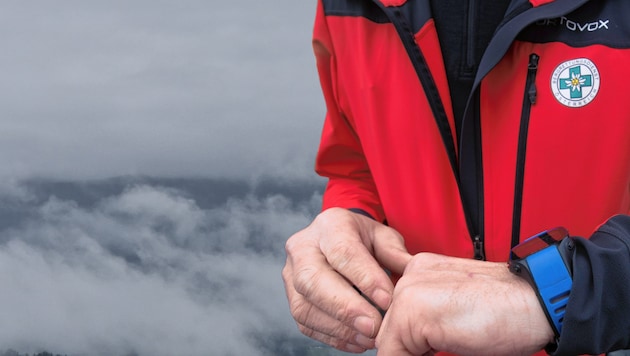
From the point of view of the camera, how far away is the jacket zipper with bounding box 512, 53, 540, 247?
2443mm

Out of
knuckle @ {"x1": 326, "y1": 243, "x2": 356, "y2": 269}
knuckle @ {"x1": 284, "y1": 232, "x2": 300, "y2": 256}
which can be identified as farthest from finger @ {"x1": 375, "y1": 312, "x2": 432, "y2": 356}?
knuckle @ {"x1": 284, "y1": 232, "x2": 300, "y2": 256}

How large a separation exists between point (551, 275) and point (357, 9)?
147 cm

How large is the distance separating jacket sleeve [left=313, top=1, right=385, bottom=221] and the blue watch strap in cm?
123

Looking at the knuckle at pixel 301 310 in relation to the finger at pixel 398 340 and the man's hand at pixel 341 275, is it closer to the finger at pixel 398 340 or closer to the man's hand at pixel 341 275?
the man's hand at pixel 341 275

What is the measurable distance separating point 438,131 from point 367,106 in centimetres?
32

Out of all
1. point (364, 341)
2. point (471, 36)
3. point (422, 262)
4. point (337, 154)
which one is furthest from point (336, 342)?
point (471, 36)

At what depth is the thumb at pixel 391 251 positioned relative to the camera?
2403 millimetres

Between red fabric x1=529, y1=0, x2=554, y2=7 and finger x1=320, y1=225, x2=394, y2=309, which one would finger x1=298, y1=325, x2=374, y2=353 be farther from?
red fabric x1=529, y1=0, x2=554, y2=7

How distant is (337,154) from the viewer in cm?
333

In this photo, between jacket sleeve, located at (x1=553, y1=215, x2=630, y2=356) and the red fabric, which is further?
the red fabric

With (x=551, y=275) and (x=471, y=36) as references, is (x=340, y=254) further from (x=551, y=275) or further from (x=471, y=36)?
(x=471, y=36)

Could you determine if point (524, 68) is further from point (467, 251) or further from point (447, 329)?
point (447, 329)

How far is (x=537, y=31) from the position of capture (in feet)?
8.02

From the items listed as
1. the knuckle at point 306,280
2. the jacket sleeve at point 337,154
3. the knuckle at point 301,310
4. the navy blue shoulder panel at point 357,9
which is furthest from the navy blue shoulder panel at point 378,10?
the knuckle at point 301,310
